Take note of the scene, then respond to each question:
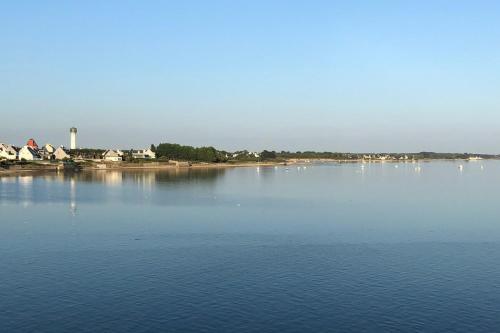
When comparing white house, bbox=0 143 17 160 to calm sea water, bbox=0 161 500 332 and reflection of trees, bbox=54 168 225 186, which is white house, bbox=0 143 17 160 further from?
calm sea water, bbox=0 161 500 332

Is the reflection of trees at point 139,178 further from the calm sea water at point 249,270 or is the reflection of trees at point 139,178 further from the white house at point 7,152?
the calm sea water at point 249,270

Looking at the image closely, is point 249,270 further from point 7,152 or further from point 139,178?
point 7,152

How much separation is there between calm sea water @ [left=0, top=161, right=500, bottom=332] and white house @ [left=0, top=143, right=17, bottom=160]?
128922 mm

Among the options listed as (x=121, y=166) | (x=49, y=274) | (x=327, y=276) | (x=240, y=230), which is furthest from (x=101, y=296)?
(x=121, y=166)

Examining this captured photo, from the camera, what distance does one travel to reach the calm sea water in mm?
25312

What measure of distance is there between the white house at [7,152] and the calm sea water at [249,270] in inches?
5076

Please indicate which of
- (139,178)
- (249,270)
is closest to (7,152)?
(139,178)

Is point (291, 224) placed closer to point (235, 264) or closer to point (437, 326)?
point (235, 264)

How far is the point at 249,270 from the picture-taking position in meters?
34.1

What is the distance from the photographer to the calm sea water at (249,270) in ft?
83.0

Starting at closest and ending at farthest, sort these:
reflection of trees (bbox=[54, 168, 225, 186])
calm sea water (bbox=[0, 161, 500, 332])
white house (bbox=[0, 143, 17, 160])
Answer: calm sea water (bbox=[0, 161, 500, 332]), reflection of trees (bbox=[54, 168, 225, 186]), white house (bbox=[0, 143, 17, 160])

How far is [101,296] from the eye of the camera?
28578 mm

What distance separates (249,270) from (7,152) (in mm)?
175177

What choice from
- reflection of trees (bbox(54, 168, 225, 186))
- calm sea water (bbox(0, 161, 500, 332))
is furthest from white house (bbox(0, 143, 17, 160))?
calm sea water (bbox(0, 161, 500, 332))
